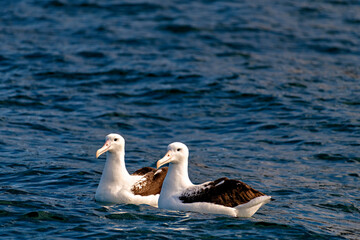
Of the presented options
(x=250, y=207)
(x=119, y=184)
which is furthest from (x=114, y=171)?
(x=250, y=207)

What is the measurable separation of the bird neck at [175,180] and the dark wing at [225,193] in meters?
0.31

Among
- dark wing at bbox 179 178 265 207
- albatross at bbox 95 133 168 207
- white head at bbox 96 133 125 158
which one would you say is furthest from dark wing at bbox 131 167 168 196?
dark wing at bbox 179 178 265 207

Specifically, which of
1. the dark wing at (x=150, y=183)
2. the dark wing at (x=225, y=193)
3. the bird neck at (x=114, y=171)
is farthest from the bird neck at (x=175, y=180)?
the bird neck at (x=114, y=171)

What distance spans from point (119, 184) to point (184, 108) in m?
8.66

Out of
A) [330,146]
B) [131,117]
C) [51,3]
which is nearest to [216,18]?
[51,3]

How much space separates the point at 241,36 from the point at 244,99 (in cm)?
780

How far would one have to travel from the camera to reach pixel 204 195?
1156 centimetres

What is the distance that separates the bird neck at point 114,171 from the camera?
41.4 feet

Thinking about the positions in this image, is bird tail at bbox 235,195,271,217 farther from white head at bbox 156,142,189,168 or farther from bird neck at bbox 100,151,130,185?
bird neck at bbox 100,151,130,185

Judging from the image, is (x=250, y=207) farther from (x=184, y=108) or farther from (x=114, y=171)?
(x=184, y=108)

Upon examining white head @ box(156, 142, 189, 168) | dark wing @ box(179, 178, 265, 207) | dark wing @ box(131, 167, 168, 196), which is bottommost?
dark wing @ box(131, 167, 168, 196)

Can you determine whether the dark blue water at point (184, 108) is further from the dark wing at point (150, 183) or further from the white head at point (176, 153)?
the white head at point (176, 153)

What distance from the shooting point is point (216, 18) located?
102 ft

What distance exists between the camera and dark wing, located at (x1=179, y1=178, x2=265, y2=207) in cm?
1130
